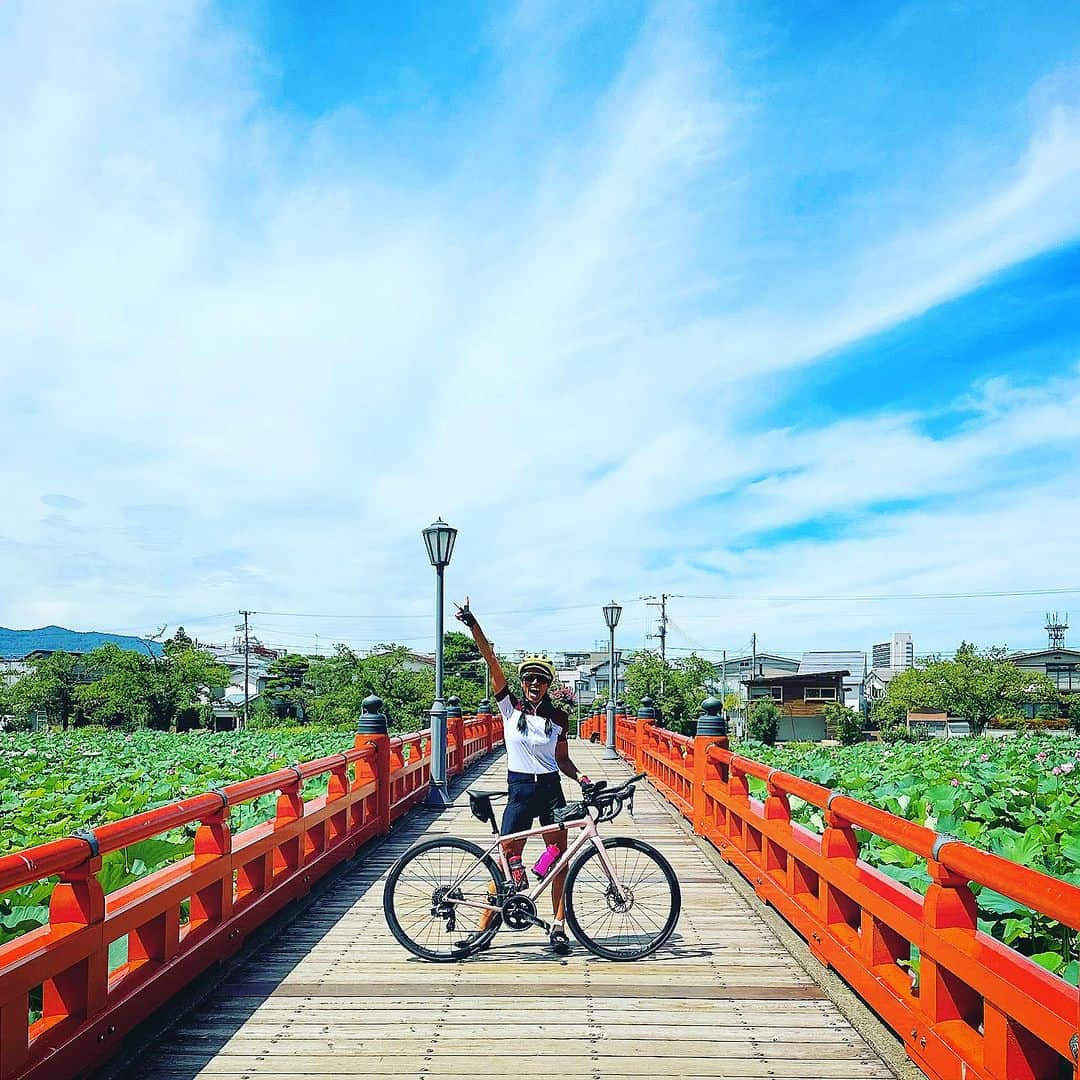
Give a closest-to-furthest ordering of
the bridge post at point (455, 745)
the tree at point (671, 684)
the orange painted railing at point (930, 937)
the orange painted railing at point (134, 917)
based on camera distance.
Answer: the orange painted railing at point (930, 937)
the orange painted railing at point (134, 917)
the bridge post at point (455, 745)
the tree at point (671, 684)

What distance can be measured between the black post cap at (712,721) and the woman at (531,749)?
13.4 feet

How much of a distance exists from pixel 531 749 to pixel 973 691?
49045 millimetres

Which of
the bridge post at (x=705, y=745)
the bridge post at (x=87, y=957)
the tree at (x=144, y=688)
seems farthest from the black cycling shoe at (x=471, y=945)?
the tree at (x=144, y=688)

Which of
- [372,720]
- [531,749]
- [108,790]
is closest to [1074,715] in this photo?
[372,720]

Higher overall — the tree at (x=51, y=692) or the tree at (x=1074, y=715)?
the tree at (x=51, y=692)

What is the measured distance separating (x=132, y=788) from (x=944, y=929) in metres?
9.68

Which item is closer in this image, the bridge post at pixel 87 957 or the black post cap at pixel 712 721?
the bridge post at pixel 87 957

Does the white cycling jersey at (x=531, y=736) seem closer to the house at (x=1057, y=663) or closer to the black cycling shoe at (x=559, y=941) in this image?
the black cycling shoe at (x=559, y=941)

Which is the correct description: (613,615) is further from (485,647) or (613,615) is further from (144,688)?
(144,688)

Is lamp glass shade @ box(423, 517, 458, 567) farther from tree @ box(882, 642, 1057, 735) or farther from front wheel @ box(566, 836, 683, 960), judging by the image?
tree @ box(882, 642, 1057, 735)

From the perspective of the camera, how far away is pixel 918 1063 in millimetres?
3926

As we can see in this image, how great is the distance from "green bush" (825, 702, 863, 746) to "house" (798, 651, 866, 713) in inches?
924

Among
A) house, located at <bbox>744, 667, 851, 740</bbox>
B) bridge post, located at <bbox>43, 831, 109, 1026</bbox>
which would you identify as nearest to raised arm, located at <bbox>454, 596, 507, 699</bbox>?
bridge post, located at <bbox>43, 831, 109, 1026</bbox>

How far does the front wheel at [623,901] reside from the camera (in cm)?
541
